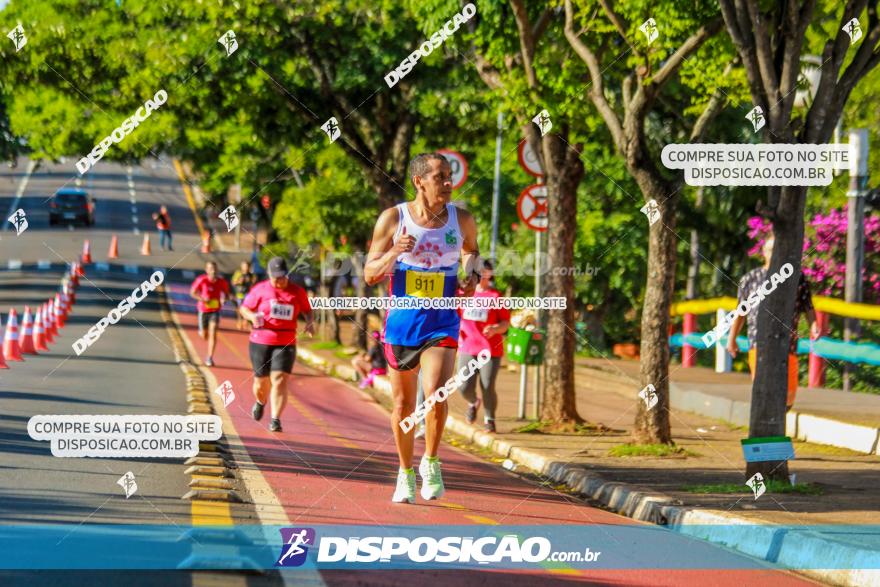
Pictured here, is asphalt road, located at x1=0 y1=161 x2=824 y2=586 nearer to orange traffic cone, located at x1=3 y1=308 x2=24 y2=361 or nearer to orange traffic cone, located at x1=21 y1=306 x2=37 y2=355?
orange traffic cone, located at x1=3 y1=308 x2=24 y2=361

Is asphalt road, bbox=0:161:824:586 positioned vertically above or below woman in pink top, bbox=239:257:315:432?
below

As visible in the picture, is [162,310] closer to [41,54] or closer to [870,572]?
[41,54]

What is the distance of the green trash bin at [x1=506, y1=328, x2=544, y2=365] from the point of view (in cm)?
1793

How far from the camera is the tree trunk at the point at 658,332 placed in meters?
14.7

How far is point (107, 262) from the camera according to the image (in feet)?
180

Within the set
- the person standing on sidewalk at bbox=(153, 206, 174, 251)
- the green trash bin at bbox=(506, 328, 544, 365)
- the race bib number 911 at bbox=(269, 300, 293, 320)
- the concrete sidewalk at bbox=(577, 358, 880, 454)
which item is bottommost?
the concrete sidewalk at bbox=(577, 358, 880, 454)

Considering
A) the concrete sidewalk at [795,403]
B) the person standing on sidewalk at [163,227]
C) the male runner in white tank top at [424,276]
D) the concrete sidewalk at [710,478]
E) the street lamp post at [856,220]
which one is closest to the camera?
the concrete sidewalk at [710,478]

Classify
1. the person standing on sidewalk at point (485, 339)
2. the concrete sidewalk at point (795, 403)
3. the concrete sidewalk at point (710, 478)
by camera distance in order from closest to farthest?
the concrete sidewalk at point (710, 478), the concrete sidewalk at point (795, 403), the person standing on sidewalk at point (485, 339)

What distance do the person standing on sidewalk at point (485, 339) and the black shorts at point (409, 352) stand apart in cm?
678

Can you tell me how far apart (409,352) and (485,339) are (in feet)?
23.4

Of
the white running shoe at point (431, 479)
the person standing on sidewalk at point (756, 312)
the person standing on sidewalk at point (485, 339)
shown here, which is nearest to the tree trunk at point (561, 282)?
the person standing on sidewalk at point (485, 339)

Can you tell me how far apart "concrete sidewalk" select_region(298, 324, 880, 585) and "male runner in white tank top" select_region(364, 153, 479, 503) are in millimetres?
2027

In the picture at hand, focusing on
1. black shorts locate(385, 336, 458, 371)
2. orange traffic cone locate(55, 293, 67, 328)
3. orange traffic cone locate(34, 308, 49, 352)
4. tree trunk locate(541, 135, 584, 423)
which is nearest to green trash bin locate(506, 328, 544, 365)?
tree trunk locate(541, 135, 584, 423)

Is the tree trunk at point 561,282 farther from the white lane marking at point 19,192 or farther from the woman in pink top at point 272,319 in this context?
the white lane marking at point 19,192
